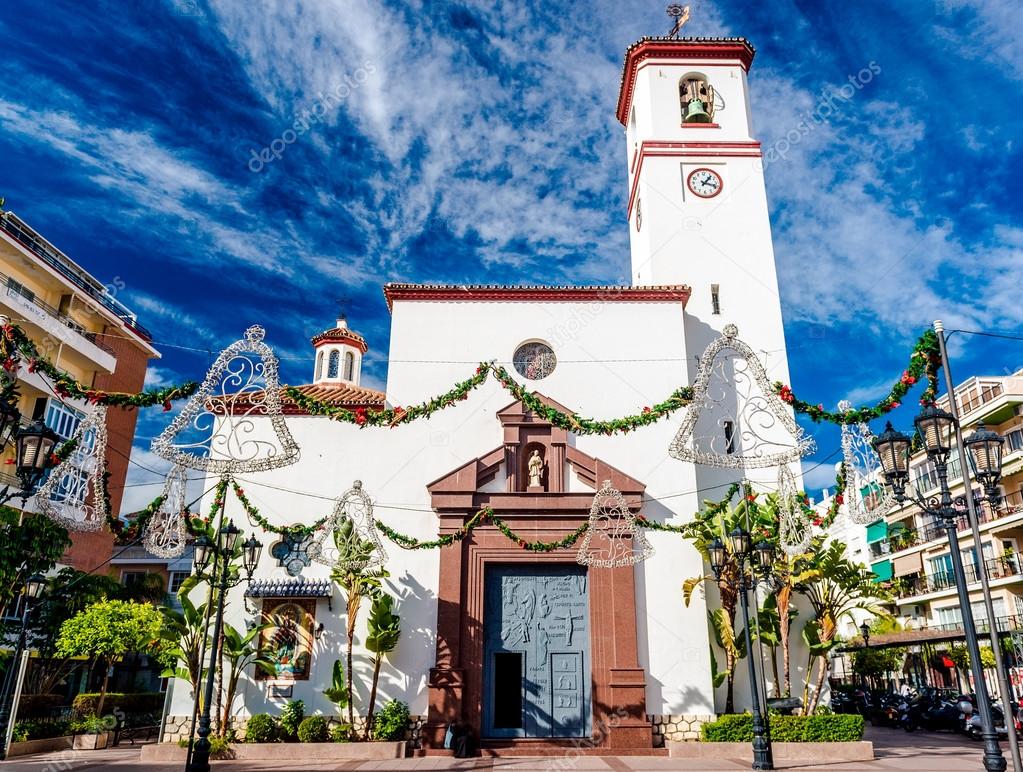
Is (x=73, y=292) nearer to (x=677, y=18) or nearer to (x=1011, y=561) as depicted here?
(x=677, y=18)

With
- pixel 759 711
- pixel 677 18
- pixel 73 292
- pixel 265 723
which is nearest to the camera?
pixel 759 711

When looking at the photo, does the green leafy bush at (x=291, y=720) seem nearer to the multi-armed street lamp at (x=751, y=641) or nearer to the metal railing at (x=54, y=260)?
the multi-armed street lamp at (x=751, y=641)

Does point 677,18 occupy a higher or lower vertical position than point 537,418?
higher

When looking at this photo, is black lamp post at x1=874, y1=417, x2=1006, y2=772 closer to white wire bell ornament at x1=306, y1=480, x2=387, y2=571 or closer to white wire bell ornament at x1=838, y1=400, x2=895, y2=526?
white wire bell ornament at x1=838, y1=400, x2=895, y2=526

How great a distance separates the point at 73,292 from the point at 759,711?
2608 cm

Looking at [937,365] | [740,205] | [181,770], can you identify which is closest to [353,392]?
[181,770]

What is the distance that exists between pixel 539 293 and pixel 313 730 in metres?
11.0

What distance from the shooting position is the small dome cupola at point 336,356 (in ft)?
80.3

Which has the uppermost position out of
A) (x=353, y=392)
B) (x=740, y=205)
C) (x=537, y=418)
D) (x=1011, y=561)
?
(x=740, y=205)

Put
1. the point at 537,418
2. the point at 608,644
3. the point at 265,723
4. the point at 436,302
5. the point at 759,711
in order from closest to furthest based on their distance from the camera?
1. the point at 759,711
2. the point at 265,723
3. the point at 608,644
4. the point at 537,418
5. the point at 436,302

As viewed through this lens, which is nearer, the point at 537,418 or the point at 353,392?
the point at 537,418

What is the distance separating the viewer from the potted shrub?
59.1 ft

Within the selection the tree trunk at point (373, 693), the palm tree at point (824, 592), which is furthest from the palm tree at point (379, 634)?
the palm tree at point (824, 592)

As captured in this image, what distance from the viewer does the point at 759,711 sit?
12.5 m
